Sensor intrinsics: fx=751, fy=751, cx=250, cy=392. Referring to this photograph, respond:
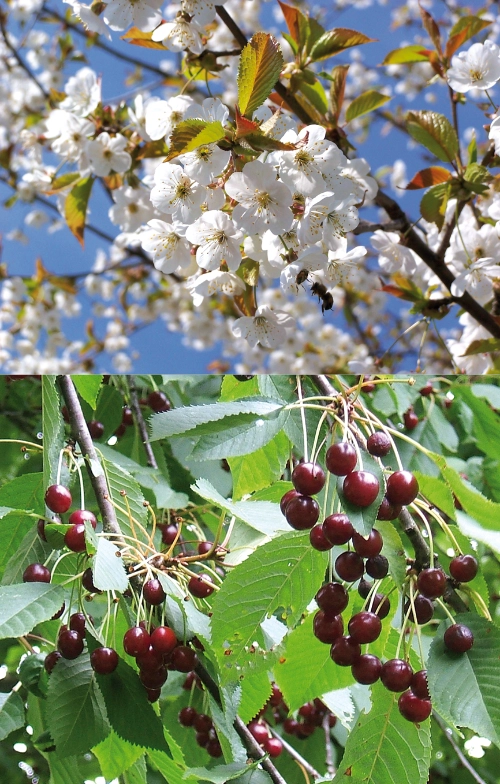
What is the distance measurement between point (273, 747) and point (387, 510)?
0.99ft

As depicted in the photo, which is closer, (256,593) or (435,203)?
(256,593)

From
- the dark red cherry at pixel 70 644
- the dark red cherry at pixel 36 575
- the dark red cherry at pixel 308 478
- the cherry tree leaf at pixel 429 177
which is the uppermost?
the cherry tree leaf at pixel 429 177

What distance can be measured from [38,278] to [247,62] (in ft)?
5.22

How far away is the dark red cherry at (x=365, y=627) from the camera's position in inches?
16.2

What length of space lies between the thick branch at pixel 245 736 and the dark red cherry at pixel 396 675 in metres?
0.12

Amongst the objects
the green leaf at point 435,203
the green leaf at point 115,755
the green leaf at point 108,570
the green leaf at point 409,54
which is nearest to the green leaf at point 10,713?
the green leaf at point 115,755

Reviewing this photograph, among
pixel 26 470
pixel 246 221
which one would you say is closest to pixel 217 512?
pixel 26 470

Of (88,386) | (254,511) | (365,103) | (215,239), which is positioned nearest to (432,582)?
(254,511)

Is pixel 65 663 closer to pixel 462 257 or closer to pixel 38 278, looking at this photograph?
pixel 462 257

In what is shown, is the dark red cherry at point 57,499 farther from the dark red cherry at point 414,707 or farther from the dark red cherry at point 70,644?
the dark red cherry at point 414,707

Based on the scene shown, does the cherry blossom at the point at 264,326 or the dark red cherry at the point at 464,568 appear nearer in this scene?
the dark red cherry at the point at 464,568

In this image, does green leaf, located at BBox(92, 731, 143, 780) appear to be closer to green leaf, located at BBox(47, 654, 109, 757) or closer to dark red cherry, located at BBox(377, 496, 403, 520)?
green leaf, located at BBox(47, 654, 109, 757)

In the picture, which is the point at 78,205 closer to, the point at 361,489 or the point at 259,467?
the point at 259,467

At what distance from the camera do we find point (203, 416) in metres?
0.45
